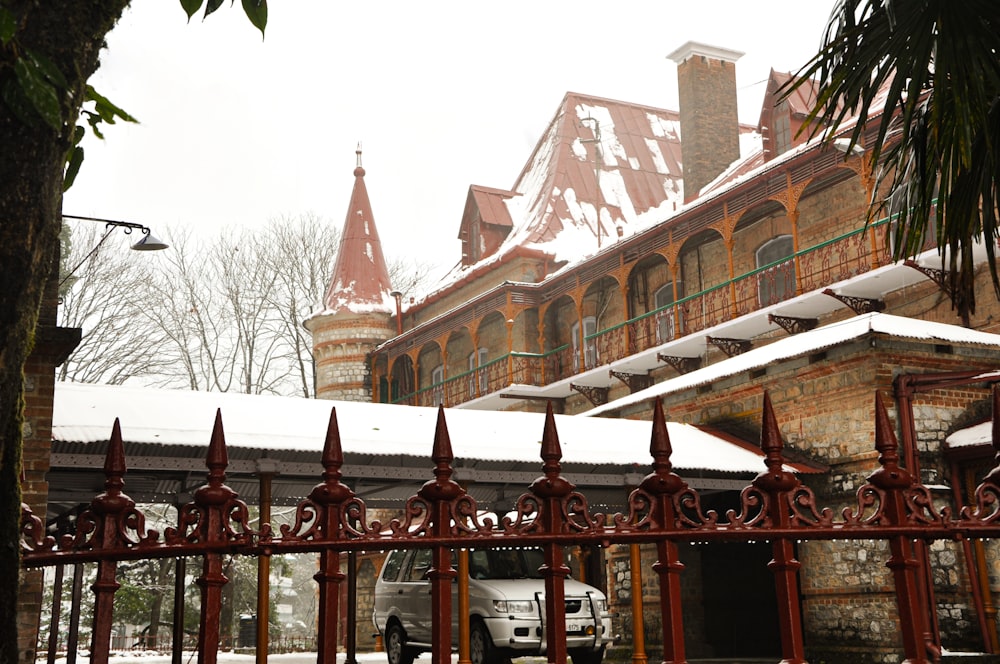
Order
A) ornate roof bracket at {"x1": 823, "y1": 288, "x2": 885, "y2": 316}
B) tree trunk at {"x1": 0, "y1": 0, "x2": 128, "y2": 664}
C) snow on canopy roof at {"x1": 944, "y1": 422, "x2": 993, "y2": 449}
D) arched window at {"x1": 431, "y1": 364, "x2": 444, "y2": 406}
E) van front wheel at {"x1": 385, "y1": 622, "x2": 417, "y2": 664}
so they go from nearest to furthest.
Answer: tree trunk at {"x1": 0, "y1": 0, "x2": 128, "y2": 664} < van front wheel at {"x1": 385, "y1": 622, "x2": 417, "y2": 664} < snow on canopy roof at {"x1": 944, "y1": 422, "x2": 993, "y2": 449} < ornate roof bracket at {"x1": 823, "y1": 288, "x2": 885, "y2": 316} < arched window at {"x1": 431, "y1": 364, "x2": 444, "y2": 406}

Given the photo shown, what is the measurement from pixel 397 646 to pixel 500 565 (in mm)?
1668

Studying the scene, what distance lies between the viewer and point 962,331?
53.1 ft

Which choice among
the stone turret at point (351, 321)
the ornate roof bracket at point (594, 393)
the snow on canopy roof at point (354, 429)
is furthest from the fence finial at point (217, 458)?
the stone turret at point (351, 321)

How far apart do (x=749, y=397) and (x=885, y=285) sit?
484 cm

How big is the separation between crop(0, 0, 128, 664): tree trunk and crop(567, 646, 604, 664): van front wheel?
1066 centimetres

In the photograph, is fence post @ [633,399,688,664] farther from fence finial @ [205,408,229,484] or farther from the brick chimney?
the brick chimney

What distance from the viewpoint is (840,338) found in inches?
598

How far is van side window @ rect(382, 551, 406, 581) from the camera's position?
13953mm

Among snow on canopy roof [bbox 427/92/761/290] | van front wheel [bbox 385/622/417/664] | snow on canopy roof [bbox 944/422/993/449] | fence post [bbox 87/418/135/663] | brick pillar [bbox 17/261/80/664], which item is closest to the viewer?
fence post [bbox 87/418/135/663]

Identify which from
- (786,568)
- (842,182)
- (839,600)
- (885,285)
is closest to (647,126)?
(842,182)

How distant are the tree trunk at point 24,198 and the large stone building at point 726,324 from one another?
4221mm

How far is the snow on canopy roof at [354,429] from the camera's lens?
12.2 metres

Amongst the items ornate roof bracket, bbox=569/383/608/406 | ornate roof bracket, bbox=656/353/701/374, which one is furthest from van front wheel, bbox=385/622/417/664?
ornate roof bracket, bbox=569/383/608/406

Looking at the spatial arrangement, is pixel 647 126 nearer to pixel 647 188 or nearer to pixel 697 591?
pixel 647 188
